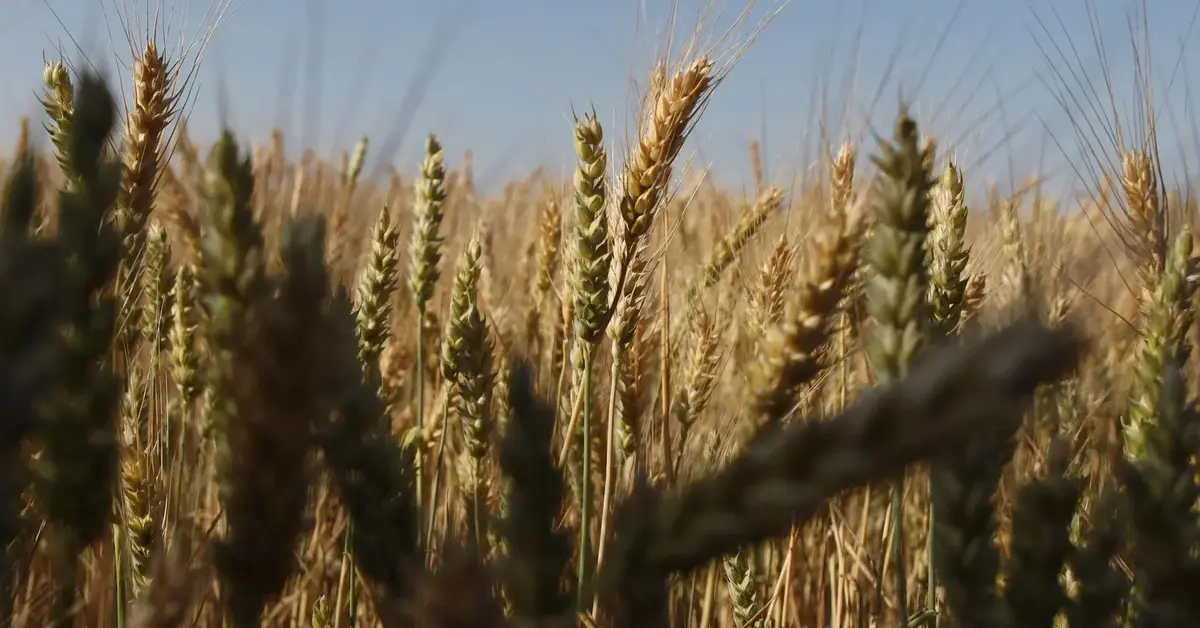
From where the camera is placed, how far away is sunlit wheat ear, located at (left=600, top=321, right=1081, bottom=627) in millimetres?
412

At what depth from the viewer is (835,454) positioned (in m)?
0.42

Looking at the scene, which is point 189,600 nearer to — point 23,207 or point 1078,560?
point 23,207

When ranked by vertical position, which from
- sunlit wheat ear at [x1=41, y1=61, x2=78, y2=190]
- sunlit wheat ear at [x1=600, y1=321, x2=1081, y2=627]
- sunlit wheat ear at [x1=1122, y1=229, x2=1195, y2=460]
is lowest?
sunlit wheat ear at [x1=600, y1=321, x2=1081, y2=627]

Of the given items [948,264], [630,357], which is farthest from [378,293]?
[948,264]

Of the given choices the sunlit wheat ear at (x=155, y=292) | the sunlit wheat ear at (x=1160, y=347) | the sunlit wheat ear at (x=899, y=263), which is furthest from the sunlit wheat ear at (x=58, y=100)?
the sunlit wheat ear at (x=1160, y=347)

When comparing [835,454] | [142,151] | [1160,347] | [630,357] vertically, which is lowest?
[835,454]

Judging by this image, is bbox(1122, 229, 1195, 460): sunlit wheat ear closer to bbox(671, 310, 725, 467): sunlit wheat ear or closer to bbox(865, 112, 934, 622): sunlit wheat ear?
bbox(865, 112, 934, 622): sunlit wheat ear

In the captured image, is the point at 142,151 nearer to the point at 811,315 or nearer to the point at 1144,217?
the point at 811,315

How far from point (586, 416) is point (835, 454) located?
719 mm

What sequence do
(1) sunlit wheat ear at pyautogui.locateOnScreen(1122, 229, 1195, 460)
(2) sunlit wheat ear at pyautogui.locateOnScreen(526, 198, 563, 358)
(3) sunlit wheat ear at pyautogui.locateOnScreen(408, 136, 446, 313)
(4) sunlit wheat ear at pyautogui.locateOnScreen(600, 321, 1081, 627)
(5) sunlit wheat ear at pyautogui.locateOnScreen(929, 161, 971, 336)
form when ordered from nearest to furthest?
(4) sunlit wheat ear at pyautogui.locateOnScreen(600, 321, 1081, 627) < (1) sunlit wheat ear at pyautogui.locateOnScreen(1122, 229, 1195, 460) < (5) sunlit wheat ear at pyautogui.locateOnScreen(929, 161, 971, 336) < (3) sunlit wheat ear at pyautogui.locateOnScreen(408, 136, 446, 313) < (2) sunlit wheat ear at pyautogui.locateOnScreen(526, 198, 563, 358)

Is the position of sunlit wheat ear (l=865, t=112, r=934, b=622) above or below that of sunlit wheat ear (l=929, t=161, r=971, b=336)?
below

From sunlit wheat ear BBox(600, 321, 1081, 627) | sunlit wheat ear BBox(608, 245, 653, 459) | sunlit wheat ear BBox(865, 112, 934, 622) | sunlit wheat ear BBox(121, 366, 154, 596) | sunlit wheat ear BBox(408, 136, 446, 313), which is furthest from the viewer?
sunlit wheat ear BBox(408, 136, 446, 313)

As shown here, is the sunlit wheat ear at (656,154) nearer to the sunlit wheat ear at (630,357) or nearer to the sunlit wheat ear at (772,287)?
the sunlit wheat ear at (630,357)

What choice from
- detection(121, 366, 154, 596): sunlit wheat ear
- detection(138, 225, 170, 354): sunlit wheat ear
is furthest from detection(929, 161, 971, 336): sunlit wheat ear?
detection(138, 225, 170, 354): sunlit wheat ear
